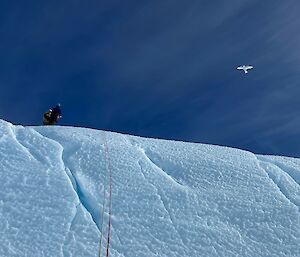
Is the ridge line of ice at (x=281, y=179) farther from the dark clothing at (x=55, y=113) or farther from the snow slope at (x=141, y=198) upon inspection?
the dark clothing at (x=55, y=113)

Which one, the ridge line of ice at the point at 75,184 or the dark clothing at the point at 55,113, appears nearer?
the ridge line of ice at the point at 75,184

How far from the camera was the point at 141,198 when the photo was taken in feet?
13.4

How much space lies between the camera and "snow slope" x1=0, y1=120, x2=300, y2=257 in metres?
3.46

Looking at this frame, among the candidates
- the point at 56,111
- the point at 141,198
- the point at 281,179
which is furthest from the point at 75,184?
the point at 56,111

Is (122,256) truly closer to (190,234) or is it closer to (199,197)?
(190,234)

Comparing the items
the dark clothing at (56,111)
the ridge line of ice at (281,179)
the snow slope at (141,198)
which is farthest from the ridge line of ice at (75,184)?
the dark clothing at (56,111)

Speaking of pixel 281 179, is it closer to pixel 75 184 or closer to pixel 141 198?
pixel 141 198

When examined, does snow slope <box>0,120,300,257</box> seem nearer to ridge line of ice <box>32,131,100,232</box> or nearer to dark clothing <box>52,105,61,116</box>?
ridge line of ice <box>32,131,100,232</box>

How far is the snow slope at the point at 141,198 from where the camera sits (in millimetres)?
3463

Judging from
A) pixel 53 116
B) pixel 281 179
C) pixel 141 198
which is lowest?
pixel 141 198

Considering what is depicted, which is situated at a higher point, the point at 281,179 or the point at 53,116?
the point at 53,116

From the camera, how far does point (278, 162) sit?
5367mm

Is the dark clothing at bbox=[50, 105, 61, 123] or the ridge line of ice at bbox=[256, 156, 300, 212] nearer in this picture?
the ridge line of ice at bbox=[256, 156, 300, 212]

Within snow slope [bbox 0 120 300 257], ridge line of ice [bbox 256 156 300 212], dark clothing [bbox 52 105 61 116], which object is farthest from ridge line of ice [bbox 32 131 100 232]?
dark clothing [bbox 52 105 61 116]
